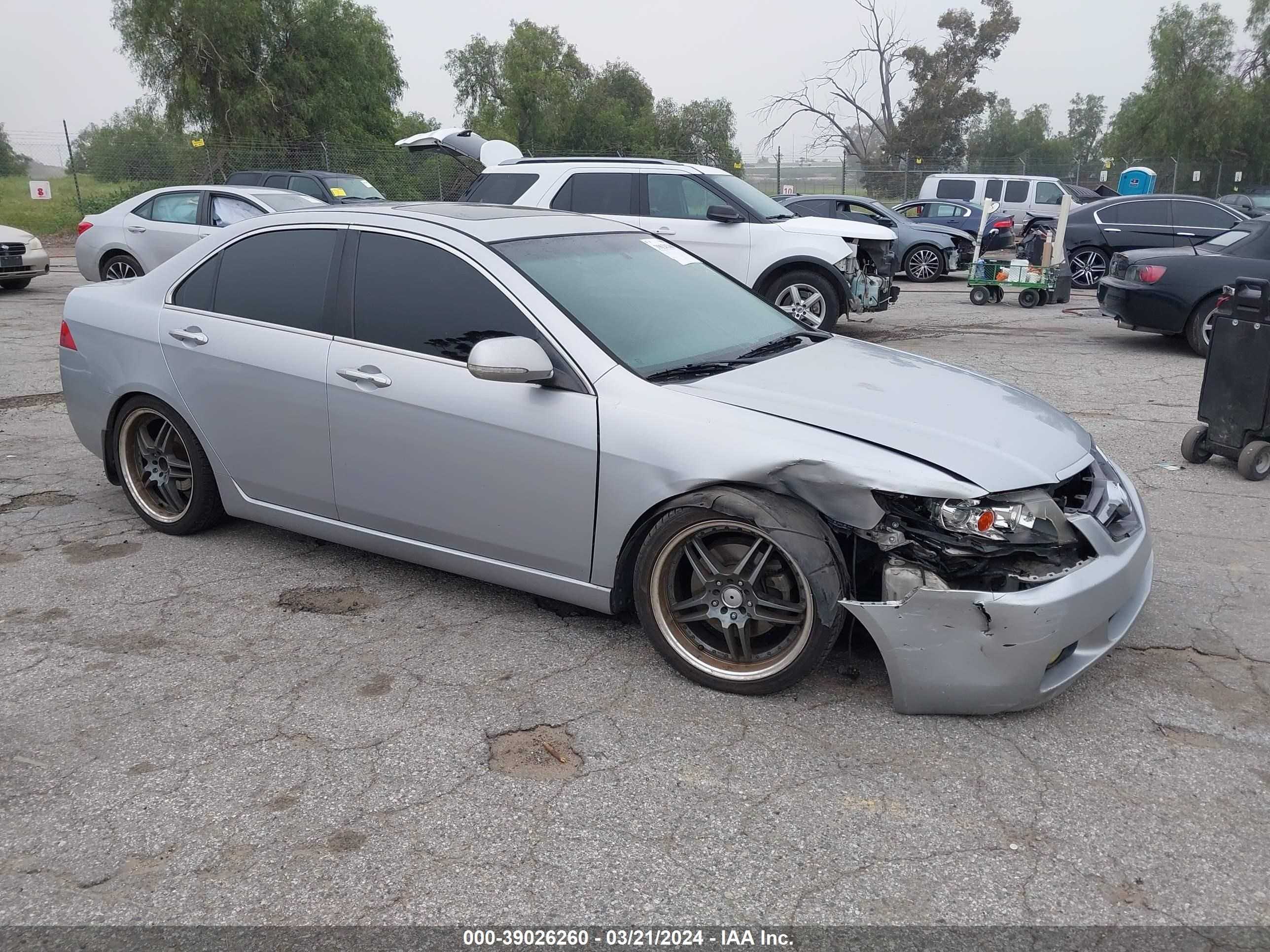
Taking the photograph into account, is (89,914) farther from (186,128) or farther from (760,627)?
(186,128)

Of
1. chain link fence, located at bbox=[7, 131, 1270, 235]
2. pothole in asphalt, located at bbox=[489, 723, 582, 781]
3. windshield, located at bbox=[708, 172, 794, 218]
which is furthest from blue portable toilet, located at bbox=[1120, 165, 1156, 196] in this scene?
pothole in asphalt, located at bbox=[489, 723, 582, 781]

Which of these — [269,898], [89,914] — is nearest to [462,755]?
[269,898]

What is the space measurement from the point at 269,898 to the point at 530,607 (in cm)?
191

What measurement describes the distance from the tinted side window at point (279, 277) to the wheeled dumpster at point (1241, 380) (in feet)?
16.6

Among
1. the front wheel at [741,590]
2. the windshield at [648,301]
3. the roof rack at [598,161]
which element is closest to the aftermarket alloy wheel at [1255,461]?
the windshield at [648,301]

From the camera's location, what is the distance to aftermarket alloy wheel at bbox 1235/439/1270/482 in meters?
6.12

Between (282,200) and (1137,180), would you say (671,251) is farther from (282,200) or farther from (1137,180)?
(1137,180)

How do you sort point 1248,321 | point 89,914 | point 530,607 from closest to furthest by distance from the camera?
point 89,914 < point 530,607 < point 1248,321

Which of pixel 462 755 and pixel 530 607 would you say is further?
pixel 530 607

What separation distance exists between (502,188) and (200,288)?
666cm

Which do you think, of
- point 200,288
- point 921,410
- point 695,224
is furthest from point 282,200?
point 921,410

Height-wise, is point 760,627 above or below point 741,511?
below

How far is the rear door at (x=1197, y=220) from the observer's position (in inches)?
598

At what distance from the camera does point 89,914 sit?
259cm
